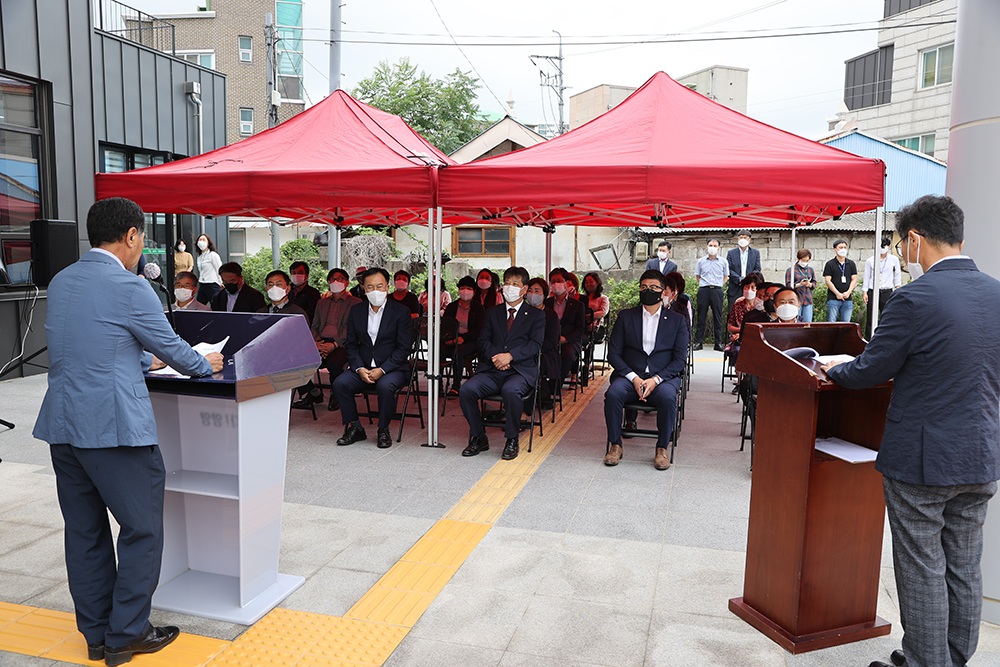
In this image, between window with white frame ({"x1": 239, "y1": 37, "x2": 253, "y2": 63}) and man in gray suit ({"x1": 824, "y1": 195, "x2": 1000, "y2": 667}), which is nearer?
man in gray suit ({"x1": 824, "y1": 195, "x2": 1000, "y2": 667})

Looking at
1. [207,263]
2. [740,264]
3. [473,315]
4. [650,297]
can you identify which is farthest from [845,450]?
[207,263]

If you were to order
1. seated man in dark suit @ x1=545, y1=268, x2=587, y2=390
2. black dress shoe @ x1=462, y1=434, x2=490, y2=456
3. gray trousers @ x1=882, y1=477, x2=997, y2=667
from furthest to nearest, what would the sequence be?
seated man in dark suit @ x1=545, y1=268, x2=587, y2=390, black dress shoe @ x1=462, y1=434, x2=490, y2=456, gray trousers @ x1=882, y1=477, x2=997, y2=667

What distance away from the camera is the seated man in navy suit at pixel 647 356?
5957 mm

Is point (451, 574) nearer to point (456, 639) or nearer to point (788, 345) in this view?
point (456, 639)

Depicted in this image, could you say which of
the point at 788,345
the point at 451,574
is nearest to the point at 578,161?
the point at 788,345

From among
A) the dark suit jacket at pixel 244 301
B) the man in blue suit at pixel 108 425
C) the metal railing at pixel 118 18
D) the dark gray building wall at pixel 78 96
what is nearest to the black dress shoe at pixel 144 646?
the man in blue suit at pixel 108 425

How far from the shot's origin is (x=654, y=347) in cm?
623

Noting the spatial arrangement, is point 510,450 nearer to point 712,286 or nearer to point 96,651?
point 96,651

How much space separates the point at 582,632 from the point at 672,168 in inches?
143

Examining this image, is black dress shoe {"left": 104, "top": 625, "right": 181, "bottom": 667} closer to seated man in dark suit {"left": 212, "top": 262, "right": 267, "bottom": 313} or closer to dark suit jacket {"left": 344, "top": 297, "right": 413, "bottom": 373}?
dark suit jacket {"left": 344, "top": 297, "right": 413, "bottom": 373}

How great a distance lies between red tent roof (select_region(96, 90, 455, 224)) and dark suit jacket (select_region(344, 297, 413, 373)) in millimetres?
980

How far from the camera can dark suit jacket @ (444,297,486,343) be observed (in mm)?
8695

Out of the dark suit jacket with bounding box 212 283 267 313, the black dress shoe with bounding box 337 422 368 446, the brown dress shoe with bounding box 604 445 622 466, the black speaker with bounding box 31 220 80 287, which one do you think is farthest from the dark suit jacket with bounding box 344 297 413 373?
the black speaker with bounding box 31 220 80 287

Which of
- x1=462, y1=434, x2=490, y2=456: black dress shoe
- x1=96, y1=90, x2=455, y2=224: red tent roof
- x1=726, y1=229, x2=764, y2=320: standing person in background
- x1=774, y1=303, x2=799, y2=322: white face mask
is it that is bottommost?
x1=462, y1=434, x2=490, y2=456: black dress shoe
